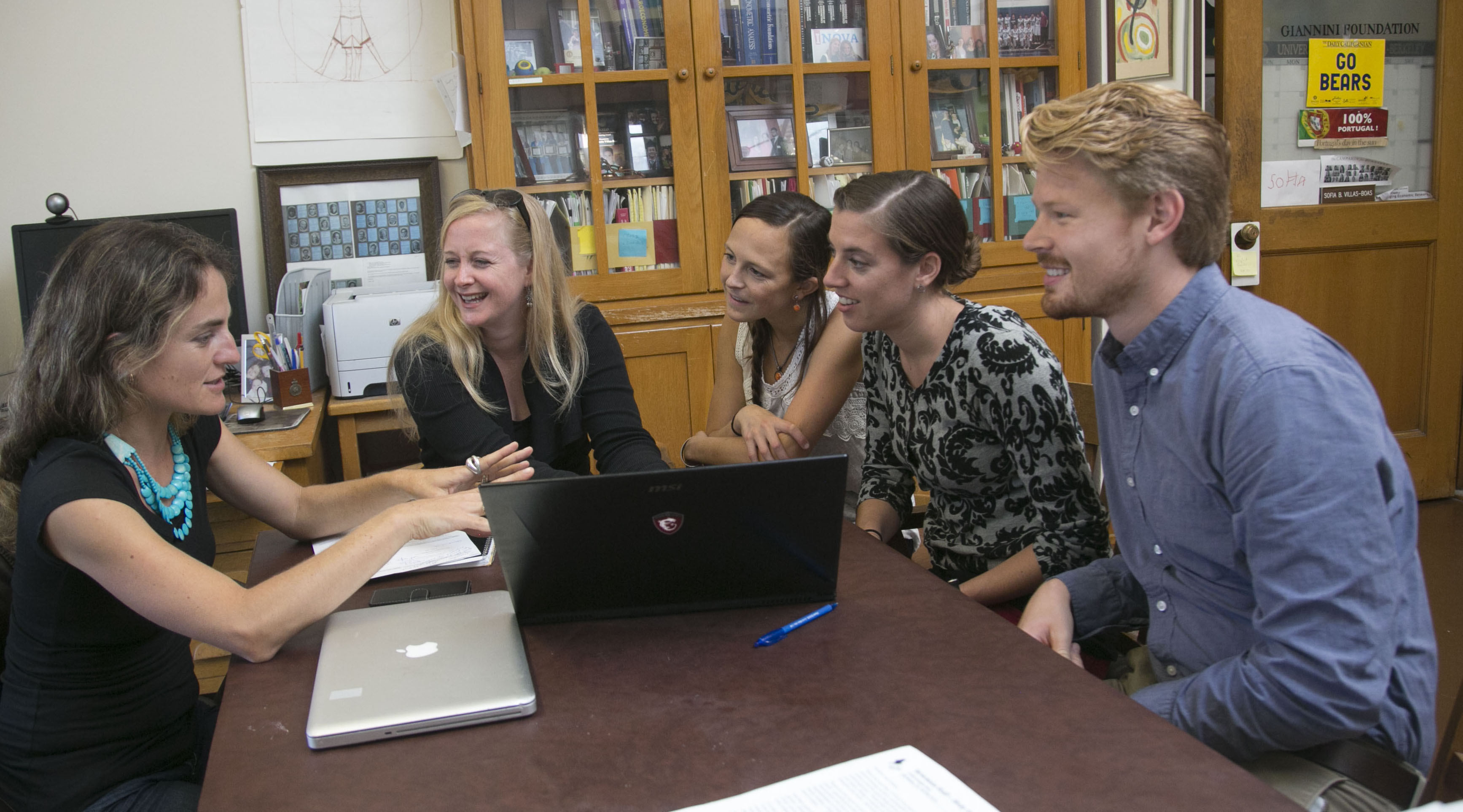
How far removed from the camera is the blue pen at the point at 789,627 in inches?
41.4

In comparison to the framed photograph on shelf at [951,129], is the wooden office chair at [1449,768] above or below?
below

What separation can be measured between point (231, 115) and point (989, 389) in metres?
2.62

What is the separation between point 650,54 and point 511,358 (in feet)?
4.77

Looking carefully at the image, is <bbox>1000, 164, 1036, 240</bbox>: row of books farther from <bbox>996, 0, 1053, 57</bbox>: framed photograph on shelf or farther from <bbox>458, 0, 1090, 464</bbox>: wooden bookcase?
<bbox>996, 0, 1053, 57</bbox>: framed photograph on shelf

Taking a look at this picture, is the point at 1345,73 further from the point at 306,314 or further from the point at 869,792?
the point at 869,792

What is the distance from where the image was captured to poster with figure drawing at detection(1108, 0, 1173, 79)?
10.9 ft

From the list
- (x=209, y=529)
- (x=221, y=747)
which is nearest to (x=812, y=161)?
(x=209, y=529)

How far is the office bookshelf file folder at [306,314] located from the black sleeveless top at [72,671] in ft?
5.37

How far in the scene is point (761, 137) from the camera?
3189 mm

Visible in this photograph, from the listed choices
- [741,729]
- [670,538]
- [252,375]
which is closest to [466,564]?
[670,538]

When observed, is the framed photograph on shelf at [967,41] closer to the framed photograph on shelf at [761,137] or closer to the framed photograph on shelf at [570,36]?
the framed photograph on shelf at [761,137]

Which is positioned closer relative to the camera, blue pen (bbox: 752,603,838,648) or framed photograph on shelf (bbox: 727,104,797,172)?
blue pen (bbox: 752,603,838,648)

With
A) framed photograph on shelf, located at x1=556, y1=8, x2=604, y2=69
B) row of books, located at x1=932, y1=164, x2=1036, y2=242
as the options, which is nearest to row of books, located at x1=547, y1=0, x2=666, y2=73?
framed photograph on shelf, located at x1=556, y1=8, x2=604, y2=69

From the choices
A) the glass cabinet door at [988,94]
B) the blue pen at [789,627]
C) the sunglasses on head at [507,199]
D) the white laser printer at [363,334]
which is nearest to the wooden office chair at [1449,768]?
the blue pen at [789,627]
